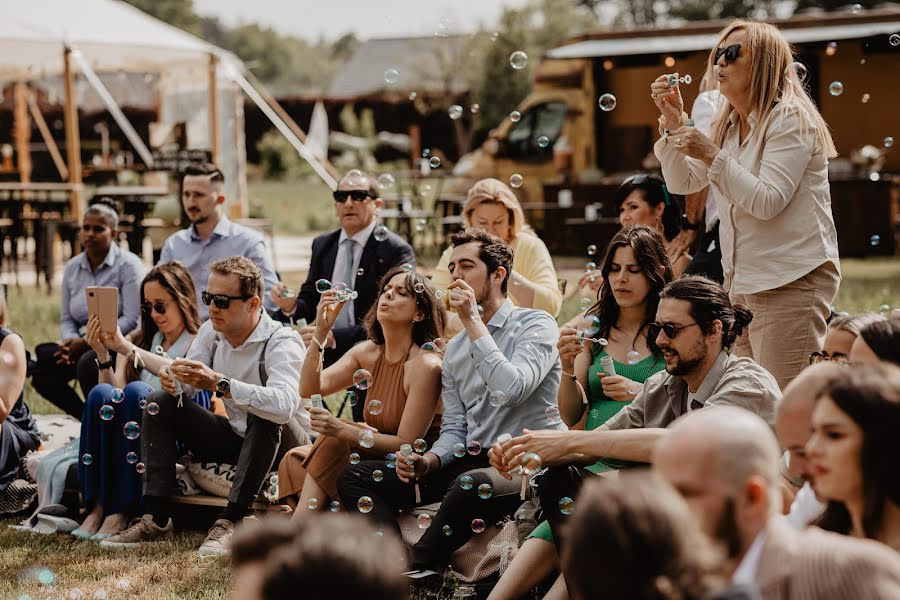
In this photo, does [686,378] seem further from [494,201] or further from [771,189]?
[494,201]

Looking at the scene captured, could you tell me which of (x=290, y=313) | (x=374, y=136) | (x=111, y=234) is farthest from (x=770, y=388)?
(x=374, y=136)

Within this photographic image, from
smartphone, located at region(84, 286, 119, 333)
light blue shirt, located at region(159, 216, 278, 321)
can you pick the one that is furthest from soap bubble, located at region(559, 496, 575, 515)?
light blue shirt, located at region(159, 216, 278, 321)

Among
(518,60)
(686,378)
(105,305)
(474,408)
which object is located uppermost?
(518,60)

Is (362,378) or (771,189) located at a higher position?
(771,189)

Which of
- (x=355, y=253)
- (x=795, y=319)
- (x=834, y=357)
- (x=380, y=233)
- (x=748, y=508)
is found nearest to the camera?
(x=748, y=508)

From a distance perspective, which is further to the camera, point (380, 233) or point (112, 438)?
point (380, 233)

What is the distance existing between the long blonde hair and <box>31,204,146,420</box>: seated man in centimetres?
394

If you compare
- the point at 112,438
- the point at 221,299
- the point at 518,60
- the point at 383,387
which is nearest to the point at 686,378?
the point at 383,387

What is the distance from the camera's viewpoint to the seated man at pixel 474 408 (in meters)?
4.20

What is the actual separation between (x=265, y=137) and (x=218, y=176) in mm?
27701

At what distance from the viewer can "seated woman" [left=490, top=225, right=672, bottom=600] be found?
4.33 m

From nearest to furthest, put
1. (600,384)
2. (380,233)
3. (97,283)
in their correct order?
1. (600,384)
2. (380,233)
3. (97,283)

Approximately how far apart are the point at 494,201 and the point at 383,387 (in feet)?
4.84

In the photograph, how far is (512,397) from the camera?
4238mm
